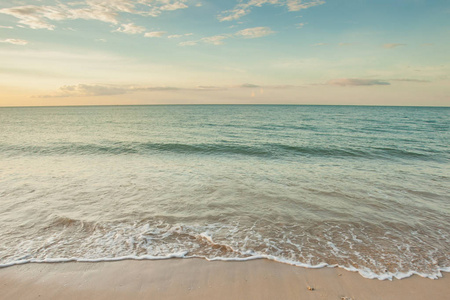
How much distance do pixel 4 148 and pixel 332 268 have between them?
2432 cm

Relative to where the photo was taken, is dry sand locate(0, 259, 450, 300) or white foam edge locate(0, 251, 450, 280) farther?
white foam edge locate(0, 251, 450, 280)

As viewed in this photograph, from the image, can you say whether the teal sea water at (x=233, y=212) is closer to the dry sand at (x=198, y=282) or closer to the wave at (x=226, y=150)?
the dry sand at (x=198, y=282)

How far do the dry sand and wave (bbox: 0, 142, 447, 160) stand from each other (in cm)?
1219

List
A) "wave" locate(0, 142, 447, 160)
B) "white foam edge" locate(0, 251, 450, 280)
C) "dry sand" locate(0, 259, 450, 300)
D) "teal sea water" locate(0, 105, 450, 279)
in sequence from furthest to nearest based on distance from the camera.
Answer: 1. "wave" locate(0, 142, 447, 160)
2. "teal sea water" locate(0, 105, 450, 279)
3. "white foam edge" locate(0, 251, 450, 280)
4. "dry sand" locate(0, 259, 450, 300)

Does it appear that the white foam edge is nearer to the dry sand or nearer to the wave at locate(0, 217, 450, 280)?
the wave at locate(0, 217, 450, 280)

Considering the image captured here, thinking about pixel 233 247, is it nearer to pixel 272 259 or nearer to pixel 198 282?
pixel 272 259

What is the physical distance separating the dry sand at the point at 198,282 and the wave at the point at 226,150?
12.2 m

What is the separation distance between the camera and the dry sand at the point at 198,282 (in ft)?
13.5

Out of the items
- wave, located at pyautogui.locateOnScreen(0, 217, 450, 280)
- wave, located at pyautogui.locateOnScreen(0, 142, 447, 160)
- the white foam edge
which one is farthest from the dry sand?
wave, located at pyautogui.locateOnScreen(0, 142, 447, 160)

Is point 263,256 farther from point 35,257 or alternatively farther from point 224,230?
point 35,257

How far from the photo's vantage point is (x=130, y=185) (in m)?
9.91

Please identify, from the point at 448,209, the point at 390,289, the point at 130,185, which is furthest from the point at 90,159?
the point at 448,209

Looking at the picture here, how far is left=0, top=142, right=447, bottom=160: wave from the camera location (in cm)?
1695

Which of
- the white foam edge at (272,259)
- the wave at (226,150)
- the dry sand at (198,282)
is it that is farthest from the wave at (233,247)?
the wave at (226,150)
